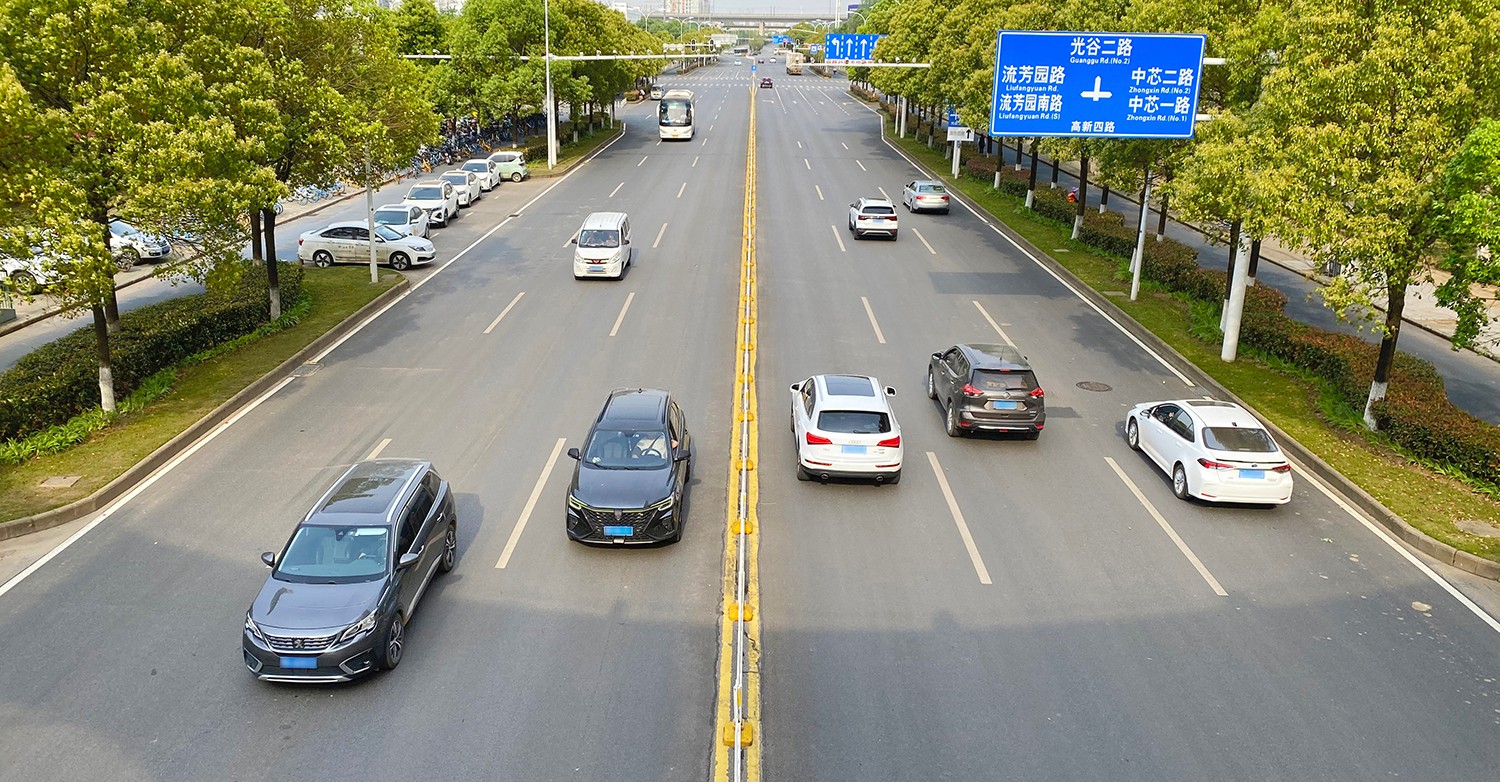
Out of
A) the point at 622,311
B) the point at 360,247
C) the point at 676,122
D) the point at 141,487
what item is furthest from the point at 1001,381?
the point at 676,122

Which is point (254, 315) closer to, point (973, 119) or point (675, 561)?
point (675, 561)

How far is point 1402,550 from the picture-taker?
15.4 metres

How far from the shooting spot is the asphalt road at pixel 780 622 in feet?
34.2

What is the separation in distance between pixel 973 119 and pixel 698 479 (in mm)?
30499

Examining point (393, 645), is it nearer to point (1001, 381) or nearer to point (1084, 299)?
point (1001, 381)

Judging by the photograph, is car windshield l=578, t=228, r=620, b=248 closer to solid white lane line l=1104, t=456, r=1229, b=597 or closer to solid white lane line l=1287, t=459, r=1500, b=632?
solid white lane line l=1104, t=456, r=1229, b=597

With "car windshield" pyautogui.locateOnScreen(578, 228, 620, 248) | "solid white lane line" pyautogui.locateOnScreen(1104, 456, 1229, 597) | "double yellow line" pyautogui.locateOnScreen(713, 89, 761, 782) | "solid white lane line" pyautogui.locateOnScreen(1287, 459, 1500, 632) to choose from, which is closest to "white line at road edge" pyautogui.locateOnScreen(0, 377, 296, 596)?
"double yellow line" pyautogui.locateOnScreen(713, 89, 761, 782)

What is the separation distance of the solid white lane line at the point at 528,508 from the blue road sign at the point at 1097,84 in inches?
549

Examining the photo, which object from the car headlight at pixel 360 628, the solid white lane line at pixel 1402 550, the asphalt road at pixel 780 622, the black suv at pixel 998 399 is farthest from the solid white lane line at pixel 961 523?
the car headlight at pixel 360 628

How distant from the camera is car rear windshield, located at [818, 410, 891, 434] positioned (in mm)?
16609

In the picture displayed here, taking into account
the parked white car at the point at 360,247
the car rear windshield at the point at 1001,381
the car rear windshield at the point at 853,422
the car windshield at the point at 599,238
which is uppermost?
the car windshield at the point at 599,238

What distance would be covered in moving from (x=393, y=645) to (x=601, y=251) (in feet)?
67.0

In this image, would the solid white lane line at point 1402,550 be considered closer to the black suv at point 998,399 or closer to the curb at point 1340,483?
the curb at point 1340,483

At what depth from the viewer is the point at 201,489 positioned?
54.8ft
